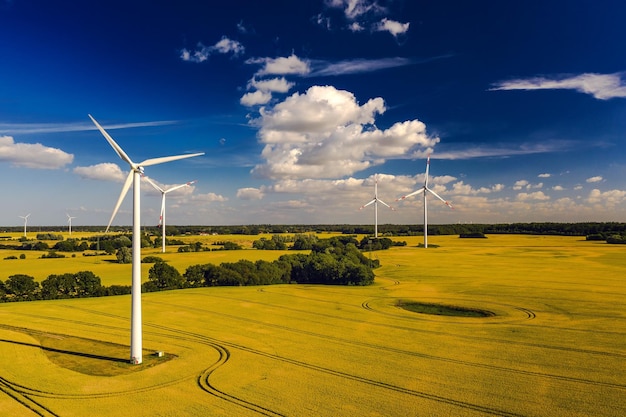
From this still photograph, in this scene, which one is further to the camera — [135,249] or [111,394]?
[135,249]

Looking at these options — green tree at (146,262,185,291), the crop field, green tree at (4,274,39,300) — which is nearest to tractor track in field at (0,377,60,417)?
the crop field

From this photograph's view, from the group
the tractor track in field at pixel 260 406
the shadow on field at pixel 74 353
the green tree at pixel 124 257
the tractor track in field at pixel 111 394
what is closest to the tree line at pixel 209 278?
the shadow on field at pixel 74 353

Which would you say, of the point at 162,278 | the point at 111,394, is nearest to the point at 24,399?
the point at 111,394

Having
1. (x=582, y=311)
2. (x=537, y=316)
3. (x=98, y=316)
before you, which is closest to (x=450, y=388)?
(x=537, y=316)

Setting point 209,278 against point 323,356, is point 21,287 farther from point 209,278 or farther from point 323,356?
point 323,356

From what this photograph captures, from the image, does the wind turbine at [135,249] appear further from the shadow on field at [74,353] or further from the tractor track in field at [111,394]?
the tractor track in field at [111,394]

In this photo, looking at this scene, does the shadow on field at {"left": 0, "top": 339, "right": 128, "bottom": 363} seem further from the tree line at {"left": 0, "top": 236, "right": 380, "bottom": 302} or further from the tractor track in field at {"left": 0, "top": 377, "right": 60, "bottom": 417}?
the tree line at {"left": 0, "top": 236, "right": 380, "bottom": 302}
